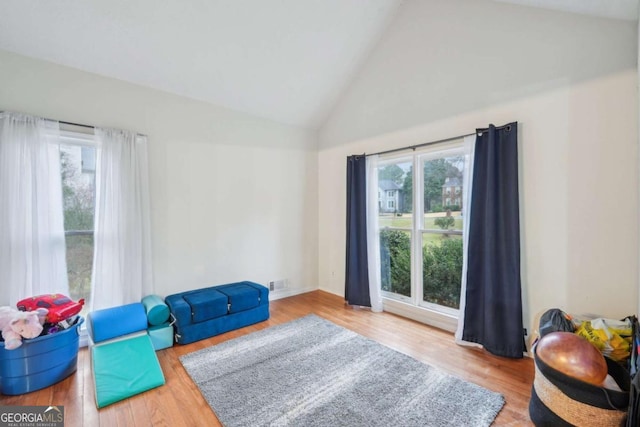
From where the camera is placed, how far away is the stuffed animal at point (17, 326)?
1.88m

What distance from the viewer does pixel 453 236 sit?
10.00 feet

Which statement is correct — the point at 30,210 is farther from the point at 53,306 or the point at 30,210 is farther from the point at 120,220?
the point at 53,306

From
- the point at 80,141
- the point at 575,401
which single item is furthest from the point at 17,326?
the point at 575,401

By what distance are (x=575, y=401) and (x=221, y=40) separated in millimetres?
3860

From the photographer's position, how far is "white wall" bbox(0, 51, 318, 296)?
259 cm

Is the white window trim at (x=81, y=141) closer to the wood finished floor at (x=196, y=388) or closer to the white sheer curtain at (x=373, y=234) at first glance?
the wood finished floor at (x=196, y=388)

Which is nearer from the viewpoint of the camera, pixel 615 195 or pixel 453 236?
pixel 615 195

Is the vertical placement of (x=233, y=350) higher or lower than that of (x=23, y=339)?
lower

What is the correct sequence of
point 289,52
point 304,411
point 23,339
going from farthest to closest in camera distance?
1. point 289,52
2. point 23,339
3. point 304,411

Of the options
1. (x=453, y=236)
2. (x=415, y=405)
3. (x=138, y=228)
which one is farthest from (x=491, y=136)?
(x=138, y=228)

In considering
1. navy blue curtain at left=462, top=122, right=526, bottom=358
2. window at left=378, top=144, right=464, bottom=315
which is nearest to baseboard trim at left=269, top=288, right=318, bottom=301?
window at left=378, top=144, right=464, bottom=315

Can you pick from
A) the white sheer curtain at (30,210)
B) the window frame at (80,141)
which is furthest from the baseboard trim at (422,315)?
the white sheer curtain at (30,210)

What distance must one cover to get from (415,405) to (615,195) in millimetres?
2095

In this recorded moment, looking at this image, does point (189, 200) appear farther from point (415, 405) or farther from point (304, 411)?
point (415, 405)
